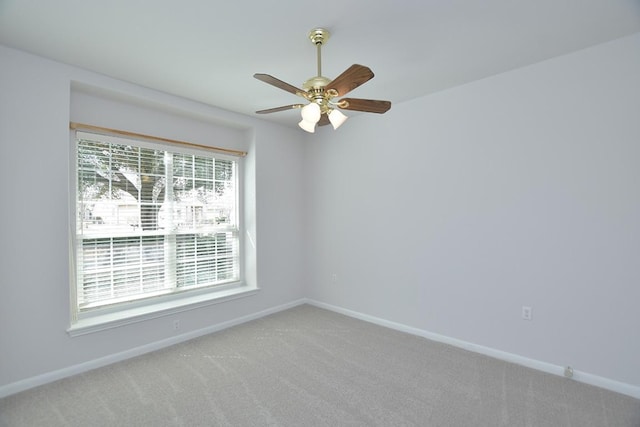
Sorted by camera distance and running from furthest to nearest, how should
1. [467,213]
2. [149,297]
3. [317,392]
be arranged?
1. [149,297]
2. [467,213]
3. [317,392]

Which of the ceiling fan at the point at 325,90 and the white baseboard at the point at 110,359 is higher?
the ceiling fan at the point at 325,90

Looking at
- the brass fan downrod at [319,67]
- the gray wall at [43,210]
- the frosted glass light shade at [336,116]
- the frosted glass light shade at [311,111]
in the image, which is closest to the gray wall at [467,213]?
the gray wall at [43,210]

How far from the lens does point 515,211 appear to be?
281 cm

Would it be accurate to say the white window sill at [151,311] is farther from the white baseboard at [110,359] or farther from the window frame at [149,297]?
the white baseboard at [110,359]

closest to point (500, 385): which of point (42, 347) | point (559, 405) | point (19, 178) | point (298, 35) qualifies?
point (559, 405)

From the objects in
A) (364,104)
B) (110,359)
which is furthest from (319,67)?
(110,359)

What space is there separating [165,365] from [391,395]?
1.98 m

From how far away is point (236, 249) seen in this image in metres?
4.17

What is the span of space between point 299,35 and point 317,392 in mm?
2622

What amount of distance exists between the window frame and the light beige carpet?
15.5 inches

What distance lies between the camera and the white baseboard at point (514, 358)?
91.6 inches

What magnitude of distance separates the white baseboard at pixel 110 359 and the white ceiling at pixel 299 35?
2.55 meters

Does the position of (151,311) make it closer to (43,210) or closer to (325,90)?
(43,210)

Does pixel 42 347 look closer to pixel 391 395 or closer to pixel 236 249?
pixel 236 249
